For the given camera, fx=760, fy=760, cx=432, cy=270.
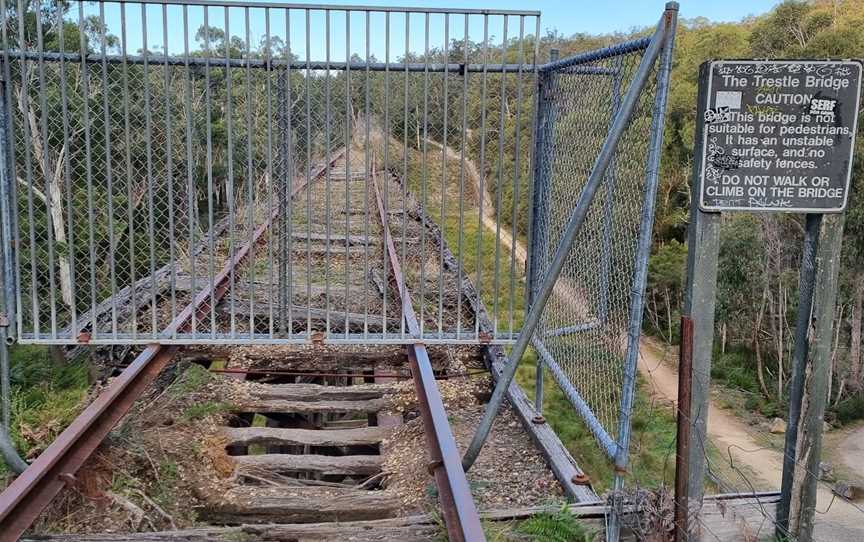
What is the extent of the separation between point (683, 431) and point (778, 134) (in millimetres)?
1348

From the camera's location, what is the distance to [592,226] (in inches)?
189

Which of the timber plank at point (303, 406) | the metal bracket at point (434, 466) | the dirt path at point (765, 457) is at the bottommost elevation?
the dirt path at point (765, 457)

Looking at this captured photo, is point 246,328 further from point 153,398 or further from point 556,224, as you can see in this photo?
point 556,224

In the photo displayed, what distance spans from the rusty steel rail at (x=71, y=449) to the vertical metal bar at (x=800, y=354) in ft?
11.1

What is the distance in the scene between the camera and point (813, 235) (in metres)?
3.38

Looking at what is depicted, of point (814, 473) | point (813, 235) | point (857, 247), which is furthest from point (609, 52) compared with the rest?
point (857, 247)

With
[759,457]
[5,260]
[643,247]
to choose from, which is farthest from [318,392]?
[759,457]

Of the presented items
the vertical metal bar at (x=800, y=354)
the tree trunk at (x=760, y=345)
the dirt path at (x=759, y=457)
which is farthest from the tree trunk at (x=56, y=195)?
the tree trunk at (x=760, y=345)

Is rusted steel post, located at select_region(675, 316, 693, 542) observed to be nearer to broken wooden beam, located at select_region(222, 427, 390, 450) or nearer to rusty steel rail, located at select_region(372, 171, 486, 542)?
rusty steel rail, located at select_region(372, 171, 486, 542)

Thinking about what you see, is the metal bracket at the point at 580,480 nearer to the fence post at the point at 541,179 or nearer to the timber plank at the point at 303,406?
the fence post at the point at 541,179

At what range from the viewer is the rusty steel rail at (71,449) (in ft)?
10.9

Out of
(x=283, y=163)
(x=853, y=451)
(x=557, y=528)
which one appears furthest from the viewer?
(x=853, y=451)

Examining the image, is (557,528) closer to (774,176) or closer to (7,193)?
(774,176)

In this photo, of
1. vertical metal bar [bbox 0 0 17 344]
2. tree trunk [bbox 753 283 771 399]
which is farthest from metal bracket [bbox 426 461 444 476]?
tree trunk [bbox 753 283 771 399]
